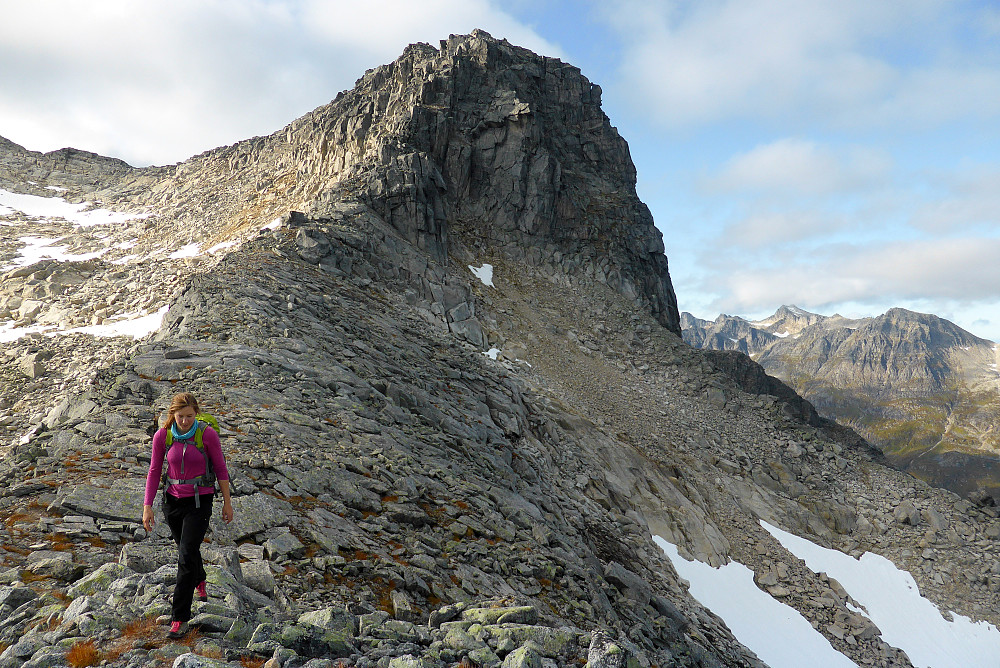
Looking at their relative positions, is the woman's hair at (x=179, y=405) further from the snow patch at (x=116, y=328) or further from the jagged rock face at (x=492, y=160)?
the jagged rock face at (x=492, y=160)

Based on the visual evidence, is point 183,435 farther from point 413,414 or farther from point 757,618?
point 757,618

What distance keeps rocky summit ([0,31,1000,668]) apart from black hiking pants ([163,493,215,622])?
40 cm

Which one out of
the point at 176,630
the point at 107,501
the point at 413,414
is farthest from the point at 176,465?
the point at 413,414

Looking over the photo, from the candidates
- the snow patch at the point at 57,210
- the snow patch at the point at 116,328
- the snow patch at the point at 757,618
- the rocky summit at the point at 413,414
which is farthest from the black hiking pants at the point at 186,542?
the snow patch at the point at 57,210

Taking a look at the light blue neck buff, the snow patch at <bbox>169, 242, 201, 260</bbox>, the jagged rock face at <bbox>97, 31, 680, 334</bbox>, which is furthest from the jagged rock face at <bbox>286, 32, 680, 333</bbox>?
the light blue neck buff

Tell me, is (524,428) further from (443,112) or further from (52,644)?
(443,112)

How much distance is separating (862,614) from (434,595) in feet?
95.1

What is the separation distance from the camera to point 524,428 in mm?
24125

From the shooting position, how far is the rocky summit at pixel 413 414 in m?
7.62

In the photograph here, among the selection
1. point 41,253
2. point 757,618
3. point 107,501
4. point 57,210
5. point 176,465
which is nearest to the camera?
point 176,465

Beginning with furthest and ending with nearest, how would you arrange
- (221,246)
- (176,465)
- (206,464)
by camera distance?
(221,246) → (206,464) → (176,465)

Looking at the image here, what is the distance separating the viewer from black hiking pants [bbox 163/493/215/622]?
232 inches

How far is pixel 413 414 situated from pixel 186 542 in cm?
1118

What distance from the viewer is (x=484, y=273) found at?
137 ft
